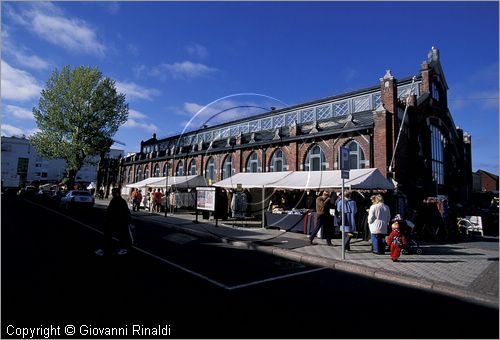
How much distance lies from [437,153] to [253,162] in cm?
1460

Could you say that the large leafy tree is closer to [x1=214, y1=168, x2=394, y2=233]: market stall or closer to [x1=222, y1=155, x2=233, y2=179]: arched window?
[x1=222, y1=155, x2=233, y2=179]: arched window

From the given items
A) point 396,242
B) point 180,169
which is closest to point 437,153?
point 396,242

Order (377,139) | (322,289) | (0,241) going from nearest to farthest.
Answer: (322,289), (0,241), (377,139)

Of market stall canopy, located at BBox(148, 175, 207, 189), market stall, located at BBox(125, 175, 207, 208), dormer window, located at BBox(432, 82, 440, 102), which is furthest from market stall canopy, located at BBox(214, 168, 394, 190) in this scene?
dormer window, located at BBox(432, 82, 440, 102)

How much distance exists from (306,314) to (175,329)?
2.02 meters

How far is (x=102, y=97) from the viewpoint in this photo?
35844 mm

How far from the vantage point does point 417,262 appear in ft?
28.5

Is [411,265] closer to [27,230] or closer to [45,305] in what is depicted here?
[45,305]

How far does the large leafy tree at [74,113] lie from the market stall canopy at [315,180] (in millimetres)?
23817

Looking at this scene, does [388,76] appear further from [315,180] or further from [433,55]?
[433,55]

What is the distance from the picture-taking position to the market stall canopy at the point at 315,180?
45.0 feet

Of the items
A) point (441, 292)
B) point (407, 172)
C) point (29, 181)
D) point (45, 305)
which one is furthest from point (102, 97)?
point (29, 181)

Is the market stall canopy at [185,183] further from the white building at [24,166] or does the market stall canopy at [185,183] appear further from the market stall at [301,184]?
the white building at [24,166]

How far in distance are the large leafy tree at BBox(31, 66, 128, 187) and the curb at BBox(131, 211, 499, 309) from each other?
104 ft
